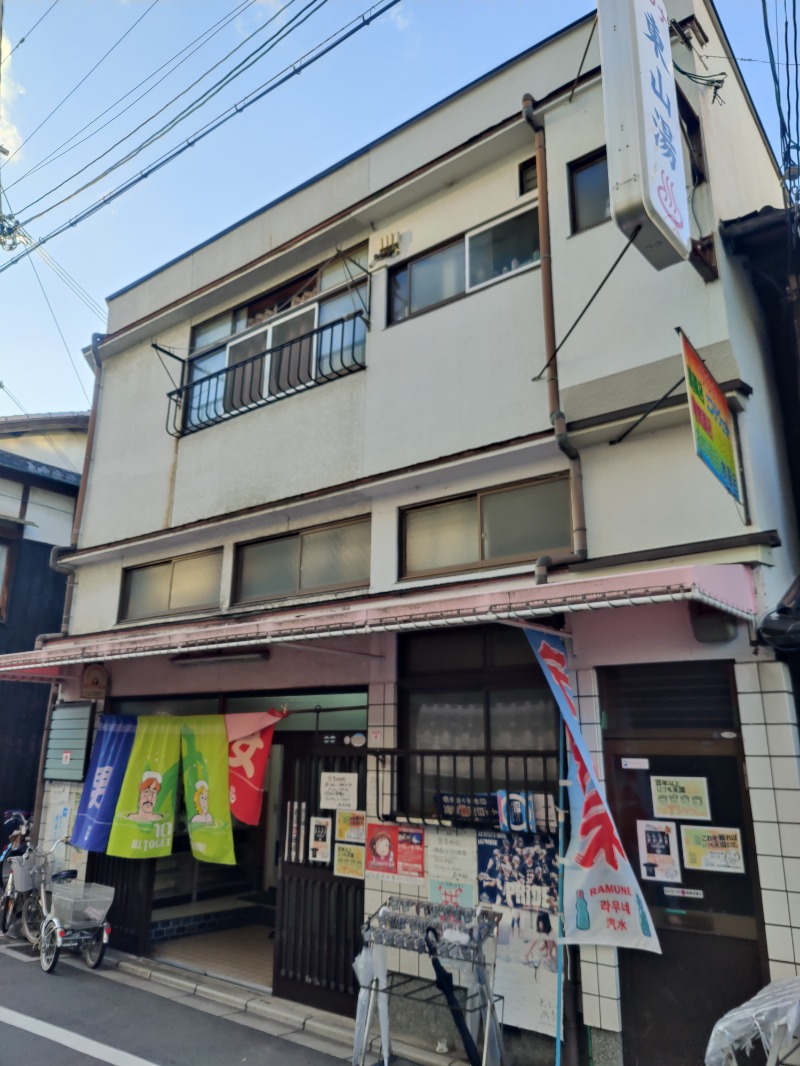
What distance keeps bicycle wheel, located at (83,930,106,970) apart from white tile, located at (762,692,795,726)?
8214 mm

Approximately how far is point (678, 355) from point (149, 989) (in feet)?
29.0

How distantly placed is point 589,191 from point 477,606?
4.55 m

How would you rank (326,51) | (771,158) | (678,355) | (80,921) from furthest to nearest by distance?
(771,158), (80,921), (326,51), (678,355)

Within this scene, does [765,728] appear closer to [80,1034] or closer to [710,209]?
[710,209]

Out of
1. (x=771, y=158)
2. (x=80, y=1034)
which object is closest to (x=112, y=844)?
(x=80, y=1034)

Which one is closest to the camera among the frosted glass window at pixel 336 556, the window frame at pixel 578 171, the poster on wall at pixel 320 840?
the window frame at pixel 578 171

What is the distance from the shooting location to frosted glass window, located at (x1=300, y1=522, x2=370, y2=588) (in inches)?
335

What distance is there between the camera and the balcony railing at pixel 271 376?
9.27 m

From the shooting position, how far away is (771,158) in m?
9.64

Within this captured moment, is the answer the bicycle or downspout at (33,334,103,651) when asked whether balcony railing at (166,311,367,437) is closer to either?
downspout at (33,334,103,651)

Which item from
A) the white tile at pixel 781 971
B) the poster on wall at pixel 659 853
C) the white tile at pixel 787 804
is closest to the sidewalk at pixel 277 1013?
the poster on wall at pixel 659 853

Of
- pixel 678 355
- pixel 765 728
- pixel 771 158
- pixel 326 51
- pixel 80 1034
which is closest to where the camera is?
pixel 765 728

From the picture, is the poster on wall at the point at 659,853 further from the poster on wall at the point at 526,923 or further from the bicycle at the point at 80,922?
the bicycle at the point at 80,922

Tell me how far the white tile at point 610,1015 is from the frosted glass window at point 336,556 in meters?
4.54
